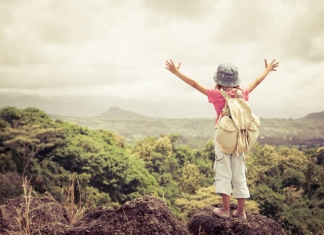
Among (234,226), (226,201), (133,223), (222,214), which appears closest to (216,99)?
(226,201)

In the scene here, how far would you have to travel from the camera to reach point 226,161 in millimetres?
3492

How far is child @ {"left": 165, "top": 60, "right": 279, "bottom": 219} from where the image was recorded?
3455mm

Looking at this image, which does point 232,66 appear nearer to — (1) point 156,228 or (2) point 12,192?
(1) point 156,228

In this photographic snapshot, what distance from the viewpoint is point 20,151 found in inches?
1075

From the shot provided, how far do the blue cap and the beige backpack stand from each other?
0.23 m

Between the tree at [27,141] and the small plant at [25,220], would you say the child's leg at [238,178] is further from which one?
the tree at [27,141]

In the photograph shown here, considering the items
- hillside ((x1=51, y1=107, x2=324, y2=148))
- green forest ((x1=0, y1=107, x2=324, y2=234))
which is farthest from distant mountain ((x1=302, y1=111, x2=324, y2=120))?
green forest ((x1=0, y1=107, x2=324, y2=234))

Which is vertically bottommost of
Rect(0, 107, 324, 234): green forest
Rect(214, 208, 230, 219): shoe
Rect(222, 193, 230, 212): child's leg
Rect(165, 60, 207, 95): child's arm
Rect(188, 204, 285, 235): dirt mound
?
Rect(0, 107, 324, 234): green forest

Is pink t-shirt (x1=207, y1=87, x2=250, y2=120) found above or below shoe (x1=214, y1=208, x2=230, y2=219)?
above

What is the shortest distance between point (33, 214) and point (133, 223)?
1.13 metres

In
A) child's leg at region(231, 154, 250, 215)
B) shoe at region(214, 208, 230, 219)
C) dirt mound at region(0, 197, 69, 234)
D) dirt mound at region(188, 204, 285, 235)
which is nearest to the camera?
dirt mound at region(0, 197, 69, 234)

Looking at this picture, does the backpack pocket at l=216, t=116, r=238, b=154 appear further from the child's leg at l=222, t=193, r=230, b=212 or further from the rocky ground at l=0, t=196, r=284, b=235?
the rocky ground at l=0, t=196, r=284, b=235

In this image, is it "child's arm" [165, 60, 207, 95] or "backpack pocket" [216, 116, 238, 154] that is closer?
"backpack pocket" [216, 116, 238, 154]

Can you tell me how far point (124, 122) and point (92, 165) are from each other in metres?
143
